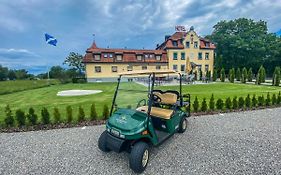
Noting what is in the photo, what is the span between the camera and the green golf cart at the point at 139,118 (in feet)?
9.69

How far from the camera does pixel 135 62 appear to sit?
29.9 meters

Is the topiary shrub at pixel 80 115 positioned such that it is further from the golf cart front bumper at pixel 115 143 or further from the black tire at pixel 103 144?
the golf cart front bumper at pixel 115 143

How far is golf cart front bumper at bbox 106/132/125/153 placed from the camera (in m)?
2.97

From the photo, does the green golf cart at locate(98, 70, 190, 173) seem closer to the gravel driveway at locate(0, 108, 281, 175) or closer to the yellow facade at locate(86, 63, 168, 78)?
the gravel driveway at locate(0, 108, 281, 175)

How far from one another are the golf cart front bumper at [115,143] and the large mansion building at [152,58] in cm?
2487

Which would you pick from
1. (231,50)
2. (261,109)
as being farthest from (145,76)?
(231,50)

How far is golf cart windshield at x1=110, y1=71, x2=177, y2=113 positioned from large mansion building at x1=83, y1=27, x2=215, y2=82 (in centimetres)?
2373

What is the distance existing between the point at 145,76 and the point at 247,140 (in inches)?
125

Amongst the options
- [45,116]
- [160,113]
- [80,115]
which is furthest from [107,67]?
[160,113]

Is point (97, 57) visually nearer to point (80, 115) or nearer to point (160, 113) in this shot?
point (80, 115)

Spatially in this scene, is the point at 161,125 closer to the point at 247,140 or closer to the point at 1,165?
the point at 247,140

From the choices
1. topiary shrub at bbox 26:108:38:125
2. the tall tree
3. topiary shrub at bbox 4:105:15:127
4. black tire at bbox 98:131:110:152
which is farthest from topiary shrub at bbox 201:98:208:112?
the tall tree

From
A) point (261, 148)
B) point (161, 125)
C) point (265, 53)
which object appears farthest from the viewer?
point (265, 53)

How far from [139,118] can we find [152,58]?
28.3m
